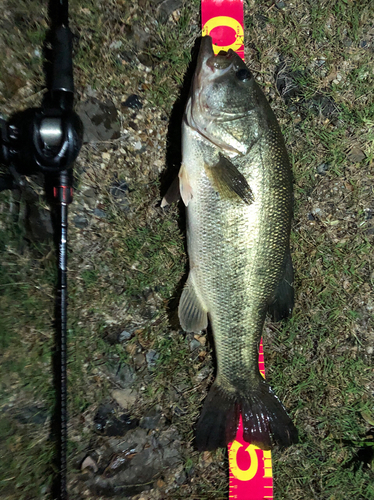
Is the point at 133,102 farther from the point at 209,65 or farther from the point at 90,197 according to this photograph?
the point at 90,197

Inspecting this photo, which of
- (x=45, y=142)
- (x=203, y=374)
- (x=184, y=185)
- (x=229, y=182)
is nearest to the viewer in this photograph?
(x=45, y=142)

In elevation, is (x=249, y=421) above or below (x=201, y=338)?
below

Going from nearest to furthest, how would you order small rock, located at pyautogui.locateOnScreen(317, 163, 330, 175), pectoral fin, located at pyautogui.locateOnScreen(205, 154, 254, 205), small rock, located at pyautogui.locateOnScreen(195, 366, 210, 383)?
pectoral fin, located at pyautogui.locateOnScreen(205, 154, 254, 205) < small rock, located at pyautogui.locateOnScreen(195, 366, 210, 383) < small rock, located at pyautogui.locateOnScreen(317, 163, 330, 175)

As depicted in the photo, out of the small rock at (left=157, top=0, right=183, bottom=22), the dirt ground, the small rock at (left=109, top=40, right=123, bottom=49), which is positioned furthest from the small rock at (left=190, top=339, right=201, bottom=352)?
the small rock at (left=157, top=0, right=183, bottom=22)

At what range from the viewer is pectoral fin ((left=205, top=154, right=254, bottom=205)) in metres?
1.80

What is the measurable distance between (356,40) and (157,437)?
10.5 feet

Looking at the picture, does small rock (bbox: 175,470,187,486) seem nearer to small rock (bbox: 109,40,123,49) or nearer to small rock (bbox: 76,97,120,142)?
small rock (bbox: 76,97,120,142)

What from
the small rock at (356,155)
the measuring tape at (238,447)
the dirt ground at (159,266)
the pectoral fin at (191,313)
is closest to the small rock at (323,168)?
the dirt ground at (159,266)

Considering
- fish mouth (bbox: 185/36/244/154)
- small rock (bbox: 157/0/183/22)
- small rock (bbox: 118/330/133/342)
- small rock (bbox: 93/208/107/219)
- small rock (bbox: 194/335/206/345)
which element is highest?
small rock (bbox: 157/0/183/22)

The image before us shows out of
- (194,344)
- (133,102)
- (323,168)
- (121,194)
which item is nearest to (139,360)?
(194,344)

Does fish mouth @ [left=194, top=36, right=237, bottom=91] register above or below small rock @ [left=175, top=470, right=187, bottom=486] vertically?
above

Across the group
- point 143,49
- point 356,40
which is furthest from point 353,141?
point 143,49

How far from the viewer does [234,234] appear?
Answer: 1.86m

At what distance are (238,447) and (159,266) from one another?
1.34 metres
